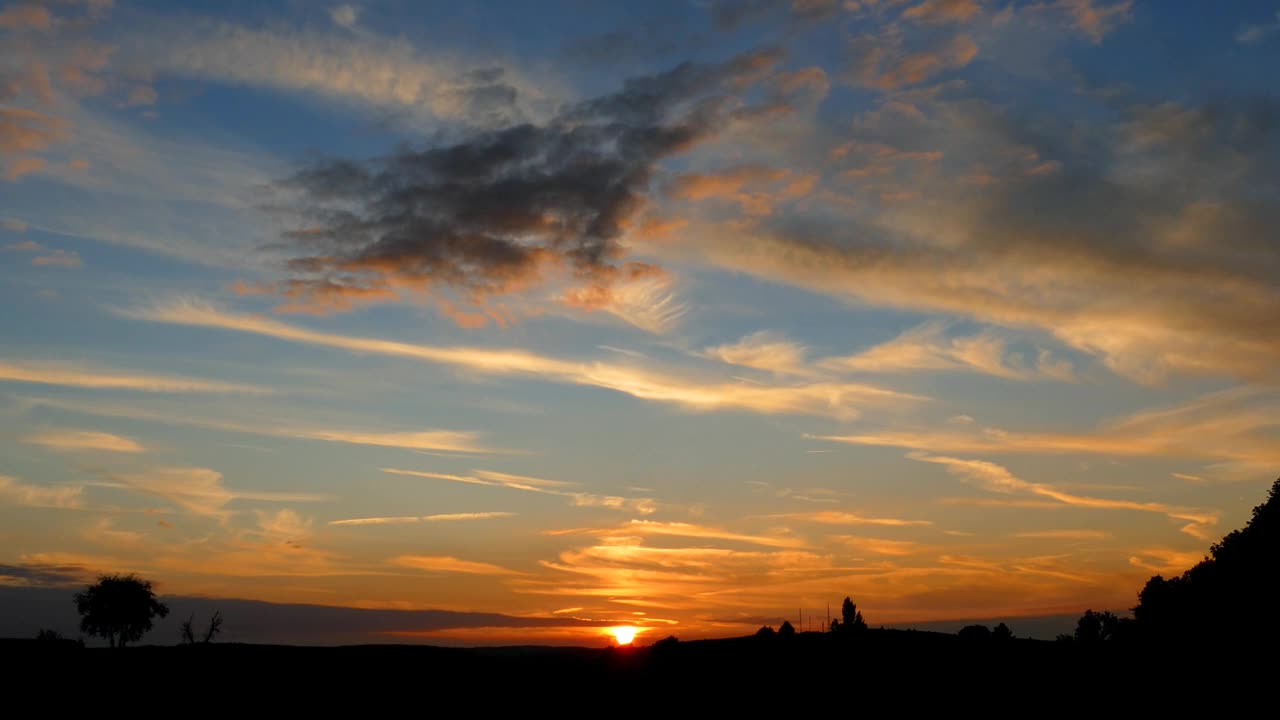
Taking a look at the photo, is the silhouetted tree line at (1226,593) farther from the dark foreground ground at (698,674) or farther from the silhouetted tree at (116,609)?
the silhouetted tree at (116,609)

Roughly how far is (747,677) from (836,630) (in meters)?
12.3

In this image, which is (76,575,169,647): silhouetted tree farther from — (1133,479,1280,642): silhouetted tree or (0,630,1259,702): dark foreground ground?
(1133,479,1280,642): silhouetted tree

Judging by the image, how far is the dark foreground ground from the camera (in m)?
54.8

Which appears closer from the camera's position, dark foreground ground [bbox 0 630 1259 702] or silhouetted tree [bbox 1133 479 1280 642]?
dark foreground ground [bbox 0 630 1259 702]

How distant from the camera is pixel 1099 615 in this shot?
154 metres

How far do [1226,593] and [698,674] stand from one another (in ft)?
220

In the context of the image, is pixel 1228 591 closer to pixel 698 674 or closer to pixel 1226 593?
pixel 1226 593

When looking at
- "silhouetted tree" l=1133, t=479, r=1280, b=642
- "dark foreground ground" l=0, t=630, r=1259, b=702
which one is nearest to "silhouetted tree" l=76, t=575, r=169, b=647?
"dark foreground ground" l=0, t=630, r=1259, b=702

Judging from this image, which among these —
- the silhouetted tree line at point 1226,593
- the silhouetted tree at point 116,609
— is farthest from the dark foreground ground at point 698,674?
the silhouetted tree at point 116,609

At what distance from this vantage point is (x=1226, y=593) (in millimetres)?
99812

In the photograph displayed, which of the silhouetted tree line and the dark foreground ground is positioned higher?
the silhouetted tree line

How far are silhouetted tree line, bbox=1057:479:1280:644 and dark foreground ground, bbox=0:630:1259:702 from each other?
22832 mm

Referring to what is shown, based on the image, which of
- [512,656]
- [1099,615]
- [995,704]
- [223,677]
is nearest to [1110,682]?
→ [995,704]

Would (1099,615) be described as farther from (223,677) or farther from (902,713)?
(223,677)
